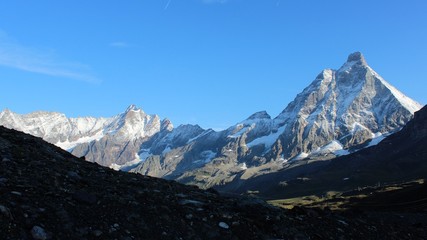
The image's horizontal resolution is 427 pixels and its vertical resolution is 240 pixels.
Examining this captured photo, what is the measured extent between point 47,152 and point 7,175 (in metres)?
8.30

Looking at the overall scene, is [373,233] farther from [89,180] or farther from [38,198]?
[38,198]

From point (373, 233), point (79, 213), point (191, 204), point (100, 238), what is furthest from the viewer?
point (373, 233)

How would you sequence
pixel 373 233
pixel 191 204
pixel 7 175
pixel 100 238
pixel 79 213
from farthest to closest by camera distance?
pixel 373 233 → pixel 191 204 → pixel 7 175 → pixel 79 213 → pixel 100 238

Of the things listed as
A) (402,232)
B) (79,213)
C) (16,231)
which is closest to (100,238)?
(79,213)

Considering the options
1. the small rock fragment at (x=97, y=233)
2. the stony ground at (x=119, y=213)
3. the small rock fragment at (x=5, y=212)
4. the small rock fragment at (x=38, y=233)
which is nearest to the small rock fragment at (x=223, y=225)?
the stony ground at (x=119, y=213)

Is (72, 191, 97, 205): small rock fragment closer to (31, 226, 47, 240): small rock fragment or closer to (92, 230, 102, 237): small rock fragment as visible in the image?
(92, 230, 102, 237): small rock fragment

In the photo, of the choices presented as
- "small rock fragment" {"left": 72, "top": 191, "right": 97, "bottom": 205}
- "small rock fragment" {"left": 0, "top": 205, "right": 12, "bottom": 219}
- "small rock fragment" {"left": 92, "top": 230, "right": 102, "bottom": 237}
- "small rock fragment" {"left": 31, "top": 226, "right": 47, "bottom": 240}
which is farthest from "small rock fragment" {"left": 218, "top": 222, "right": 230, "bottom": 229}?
"small rock fragment" {"left": 0, "top": 205, "right": 12, "bottom": 219}

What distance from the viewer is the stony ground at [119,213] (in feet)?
48.9

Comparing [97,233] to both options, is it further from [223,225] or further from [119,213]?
[223,225]

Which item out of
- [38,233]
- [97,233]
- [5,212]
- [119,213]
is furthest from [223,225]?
[5,212]

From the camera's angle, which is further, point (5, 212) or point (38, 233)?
point (5, 212)

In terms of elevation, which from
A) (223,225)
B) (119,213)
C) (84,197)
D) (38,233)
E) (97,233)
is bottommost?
(223,225)

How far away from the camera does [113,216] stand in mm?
16594

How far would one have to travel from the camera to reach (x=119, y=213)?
55.9 ft
